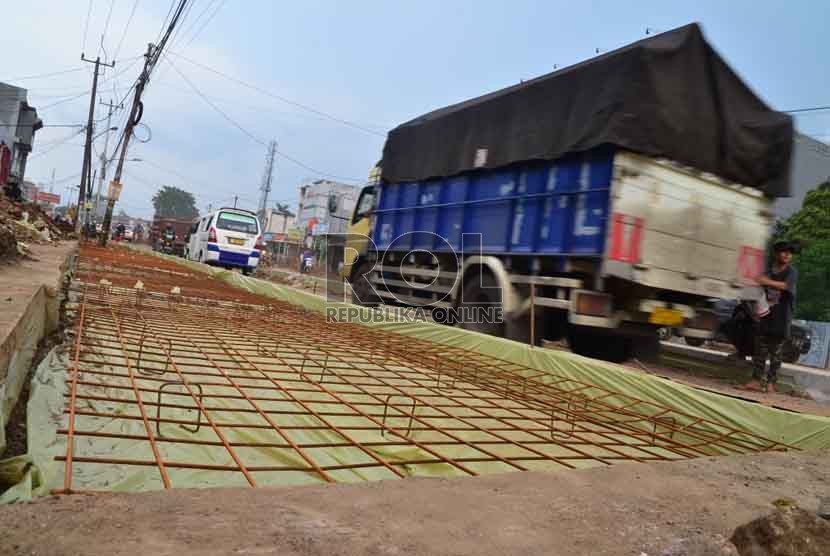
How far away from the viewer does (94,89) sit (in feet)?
98.7

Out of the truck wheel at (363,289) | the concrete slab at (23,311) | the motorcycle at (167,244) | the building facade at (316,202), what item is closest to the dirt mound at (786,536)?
the concrete slab at (23,311)

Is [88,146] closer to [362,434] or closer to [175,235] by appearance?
[175,235]

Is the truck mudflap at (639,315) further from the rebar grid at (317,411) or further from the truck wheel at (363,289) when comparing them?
the truck wheel at (363,289)

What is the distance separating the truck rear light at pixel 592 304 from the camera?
555cm

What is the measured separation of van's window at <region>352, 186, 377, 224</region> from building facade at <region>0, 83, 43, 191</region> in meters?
21.7

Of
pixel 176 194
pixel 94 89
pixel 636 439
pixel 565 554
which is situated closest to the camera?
pixel 565 554

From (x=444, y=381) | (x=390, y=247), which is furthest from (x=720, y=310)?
(x=444, y=381)

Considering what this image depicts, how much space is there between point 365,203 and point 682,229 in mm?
5940

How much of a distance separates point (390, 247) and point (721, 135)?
4.99 m

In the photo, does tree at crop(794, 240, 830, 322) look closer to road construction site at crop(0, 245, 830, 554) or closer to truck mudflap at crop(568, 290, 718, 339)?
truck mudflap at crop(568, 290, 718, 339)

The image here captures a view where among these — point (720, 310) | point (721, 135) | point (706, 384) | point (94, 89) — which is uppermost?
point (94, 89)

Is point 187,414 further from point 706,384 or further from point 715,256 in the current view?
point 706,384

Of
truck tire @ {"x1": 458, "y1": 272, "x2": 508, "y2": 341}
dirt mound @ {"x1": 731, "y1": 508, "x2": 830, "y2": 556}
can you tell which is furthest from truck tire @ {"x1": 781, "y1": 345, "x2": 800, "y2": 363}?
dirt mound @ {"x1": 731, "y1": 508, "x2": 830, "y2": 556}

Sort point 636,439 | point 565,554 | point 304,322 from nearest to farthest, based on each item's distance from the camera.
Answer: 1. point 565,554
2. point 636,439
3. point 304,322
